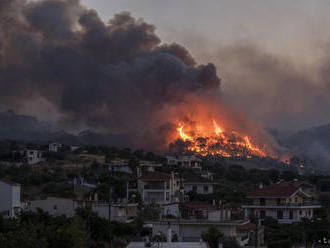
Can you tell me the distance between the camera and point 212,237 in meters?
32.8

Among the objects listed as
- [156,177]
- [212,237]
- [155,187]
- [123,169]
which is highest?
[123,169]

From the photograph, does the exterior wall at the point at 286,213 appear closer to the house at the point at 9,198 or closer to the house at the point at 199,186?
the house at the point at 199,186

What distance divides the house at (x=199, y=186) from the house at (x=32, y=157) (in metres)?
25.5

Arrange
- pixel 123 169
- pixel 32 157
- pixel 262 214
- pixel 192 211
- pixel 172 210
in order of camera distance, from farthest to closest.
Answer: pixel 32 157 < pixel 123 169 < pixel 262 214 < pixel 172 210 < pixel 192 211

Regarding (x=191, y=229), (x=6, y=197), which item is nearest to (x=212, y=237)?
(x=191, y=229)

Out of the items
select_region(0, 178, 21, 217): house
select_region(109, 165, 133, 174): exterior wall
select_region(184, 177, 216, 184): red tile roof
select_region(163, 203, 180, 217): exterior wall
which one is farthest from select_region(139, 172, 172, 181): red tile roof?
select_region(0, 178, 21, 217): house

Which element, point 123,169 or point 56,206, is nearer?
point 56,206

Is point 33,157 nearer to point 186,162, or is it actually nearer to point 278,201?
point 186,162

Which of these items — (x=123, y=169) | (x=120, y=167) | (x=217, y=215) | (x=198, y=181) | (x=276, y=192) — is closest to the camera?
(x=217, y=215)

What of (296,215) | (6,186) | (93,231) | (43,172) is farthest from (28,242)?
(43,172)

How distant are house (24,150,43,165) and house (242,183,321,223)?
39.4m

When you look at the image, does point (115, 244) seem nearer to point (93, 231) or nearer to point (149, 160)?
point (93, 231)

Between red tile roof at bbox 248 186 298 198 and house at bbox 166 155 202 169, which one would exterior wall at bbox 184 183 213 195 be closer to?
red tile roof at bbox 248 186 298 198

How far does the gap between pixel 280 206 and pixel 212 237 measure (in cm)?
2074
